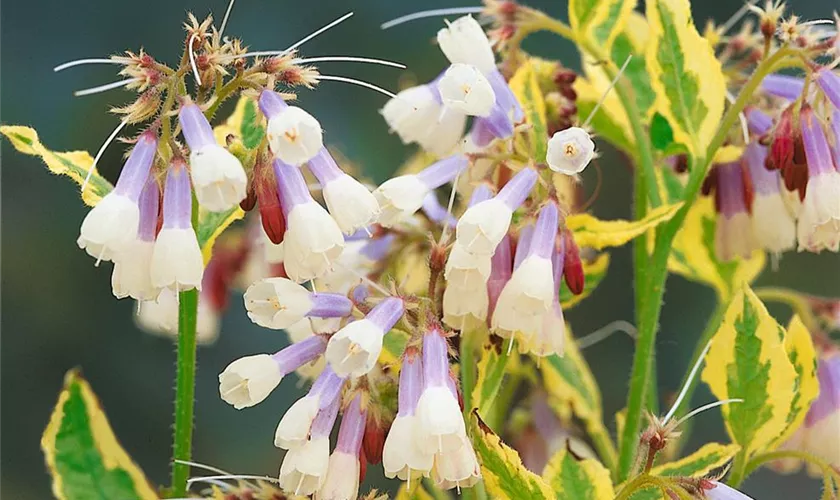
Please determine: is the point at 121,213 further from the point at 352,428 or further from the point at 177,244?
the point at 352,428

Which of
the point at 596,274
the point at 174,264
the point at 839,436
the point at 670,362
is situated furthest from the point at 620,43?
the point at 670,362

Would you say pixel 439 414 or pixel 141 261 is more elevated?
pixel 141 261

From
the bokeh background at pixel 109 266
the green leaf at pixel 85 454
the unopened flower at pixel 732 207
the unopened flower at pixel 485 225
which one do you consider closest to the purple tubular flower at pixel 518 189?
the unopened flower at pixel 485 225

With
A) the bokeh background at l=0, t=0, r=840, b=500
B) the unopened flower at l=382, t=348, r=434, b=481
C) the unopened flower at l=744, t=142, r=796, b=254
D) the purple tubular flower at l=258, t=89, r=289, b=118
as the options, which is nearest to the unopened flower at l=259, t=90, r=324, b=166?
the purple tubular flower at l=258, t=89, r=289, b=118

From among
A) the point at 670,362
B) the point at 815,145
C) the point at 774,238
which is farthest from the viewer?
the point at 670,362

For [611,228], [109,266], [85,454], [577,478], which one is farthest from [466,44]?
[109,266]

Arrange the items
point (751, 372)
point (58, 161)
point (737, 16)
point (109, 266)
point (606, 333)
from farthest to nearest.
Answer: point (109, 266)
point (606, 333)
point (737, 16)
point (751, 372)
point (58, 161)

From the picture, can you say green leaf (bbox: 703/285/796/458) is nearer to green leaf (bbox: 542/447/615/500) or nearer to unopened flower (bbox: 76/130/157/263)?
green leaf (bbox: 542/447/615/500)

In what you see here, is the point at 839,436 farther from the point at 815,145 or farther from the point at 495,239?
the point at 495,239
